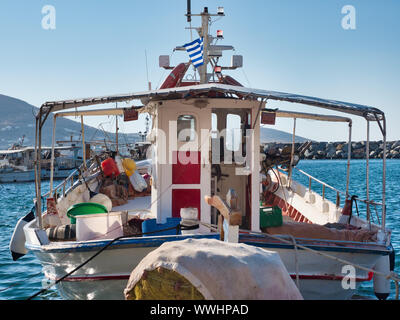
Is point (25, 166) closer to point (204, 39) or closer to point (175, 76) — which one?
point (175, 76)

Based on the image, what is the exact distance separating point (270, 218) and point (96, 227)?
3.39 m

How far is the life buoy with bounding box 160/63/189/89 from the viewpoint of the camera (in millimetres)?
9663

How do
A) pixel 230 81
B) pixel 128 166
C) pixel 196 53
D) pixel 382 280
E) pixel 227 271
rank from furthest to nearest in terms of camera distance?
pixel 128 166
pixel 196 53
pixel 230 81
pixel 382 280
pixel 227 271

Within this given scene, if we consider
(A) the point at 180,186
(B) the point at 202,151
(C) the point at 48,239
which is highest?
(B) the point at 202,151

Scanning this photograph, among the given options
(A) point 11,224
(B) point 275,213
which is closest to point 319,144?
(A) point 11,224

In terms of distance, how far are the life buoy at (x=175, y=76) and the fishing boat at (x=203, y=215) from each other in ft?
0.08

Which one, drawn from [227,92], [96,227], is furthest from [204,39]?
[96,227]

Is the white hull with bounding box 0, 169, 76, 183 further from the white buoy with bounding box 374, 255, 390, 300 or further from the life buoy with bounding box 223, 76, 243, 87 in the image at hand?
the white buoy with bounding box 374, 255, 390, 300

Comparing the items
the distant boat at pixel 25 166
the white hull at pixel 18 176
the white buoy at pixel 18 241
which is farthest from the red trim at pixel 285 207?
the white hull at pixel 18 176

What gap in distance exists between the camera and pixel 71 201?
1129cm

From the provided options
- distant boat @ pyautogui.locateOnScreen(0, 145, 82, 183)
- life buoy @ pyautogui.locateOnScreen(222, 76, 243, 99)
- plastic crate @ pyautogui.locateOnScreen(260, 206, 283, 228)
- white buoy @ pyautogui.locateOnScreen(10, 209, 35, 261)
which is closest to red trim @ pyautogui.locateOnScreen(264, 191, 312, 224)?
plastic crate @ pyautogui.locateOnScreen(260, 206, 283, 228)

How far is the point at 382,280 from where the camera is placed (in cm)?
753

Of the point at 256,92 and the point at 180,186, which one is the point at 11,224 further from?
the point at 256,92

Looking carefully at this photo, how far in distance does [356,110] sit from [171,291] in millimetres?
4982
